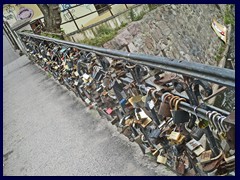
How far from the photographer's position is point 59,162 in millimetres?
2344

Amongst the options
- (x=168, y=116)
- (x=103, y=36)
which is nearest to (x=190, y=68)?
(x=168, y=116)

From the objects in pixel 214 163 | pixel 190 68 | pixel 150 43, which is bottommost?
pixel 150 43

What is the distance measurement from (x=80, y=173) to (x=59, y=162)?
31 centimetres

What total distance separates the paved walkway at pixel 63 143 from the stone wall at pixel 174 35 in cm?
596

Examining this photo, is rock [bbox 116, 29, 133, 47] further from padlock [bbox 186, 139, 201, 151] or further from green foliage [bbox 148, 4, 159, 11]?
padlock [bbox 186, 139, 201, 151]

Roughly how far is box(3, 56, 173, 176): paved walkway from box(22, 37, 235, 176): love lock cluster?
102 millimetres

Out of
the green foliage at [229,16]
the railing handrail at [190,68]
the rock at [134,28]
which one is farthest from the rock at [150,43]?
Result: the railing handrail at [190,68]

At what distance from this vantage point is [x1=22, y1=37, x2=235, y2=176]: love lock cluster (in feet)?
4.82

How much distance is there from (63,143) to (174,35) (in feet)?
29.9

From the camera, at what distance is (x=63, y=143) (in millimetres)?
2645

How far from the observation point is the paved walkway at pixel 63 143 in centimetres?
206

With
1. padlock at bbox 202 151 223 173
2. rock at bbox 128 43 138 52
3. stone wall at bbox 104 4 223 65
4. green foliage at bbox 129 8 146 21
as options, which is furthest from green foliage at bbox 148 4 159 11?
padlock at bbox 202 151 223 173

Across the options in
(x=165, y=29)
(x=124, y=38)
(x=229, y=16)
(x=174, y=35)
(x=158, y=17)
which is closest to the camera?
(x=124, y=38)

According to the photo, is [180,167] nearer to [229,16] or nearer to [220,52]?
[220,52]
